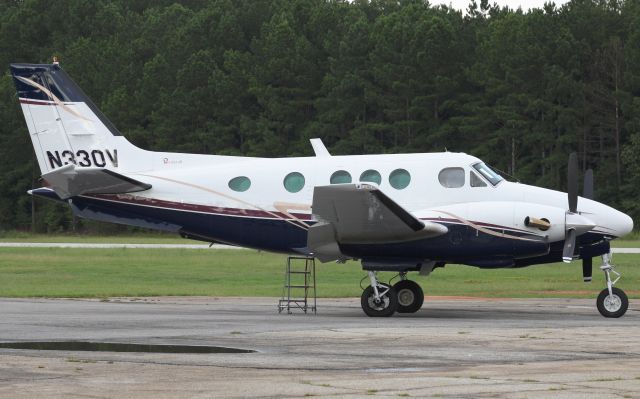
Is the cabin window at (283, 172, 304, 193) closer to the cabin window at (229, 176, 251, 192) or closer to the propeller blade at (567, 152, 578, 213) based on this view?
the cabin window at (229, 176, 251, 192)

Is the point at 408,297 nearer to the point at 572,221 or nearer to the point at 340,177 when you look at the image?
the point at 340,177

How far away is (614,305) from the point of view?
24984 mm

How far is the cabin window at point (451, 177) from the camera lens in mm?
25781

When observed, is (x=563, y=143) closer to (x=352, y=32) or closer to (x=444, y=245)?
(x=352, y=32)

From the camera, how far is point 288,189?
2659 centimetres

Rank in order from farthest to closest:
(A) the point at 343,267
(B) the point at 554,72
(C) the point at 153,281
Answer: (B) the point at 554,72
(A) the point at 343,267
(C) the point at 153,281

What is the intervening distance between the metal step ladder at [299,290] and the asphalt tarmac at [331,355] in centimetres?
55

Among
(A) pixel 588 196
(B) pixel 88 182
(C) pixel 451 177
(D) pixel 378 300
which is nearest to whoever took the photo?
(D) pixel 378 300

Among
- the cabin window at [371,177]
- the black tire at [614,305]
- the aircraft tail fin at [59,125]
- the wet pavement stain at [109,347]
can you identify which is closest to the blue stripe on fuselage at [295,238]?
the black tire at [614,305]

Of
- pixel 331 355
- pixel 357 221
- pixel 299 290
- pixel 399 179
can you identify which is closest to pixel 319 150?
pixel 399 179

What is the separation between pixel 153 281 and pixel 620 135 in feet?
168

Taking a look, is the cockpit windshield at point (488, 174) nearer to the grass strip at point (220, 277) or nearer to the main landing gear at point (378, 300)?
the main landing gear at point (378, 300)

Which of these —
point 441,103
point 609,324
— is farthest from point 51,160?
point 441,103

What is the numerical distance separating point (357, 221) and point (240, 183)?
3343 millimetres
